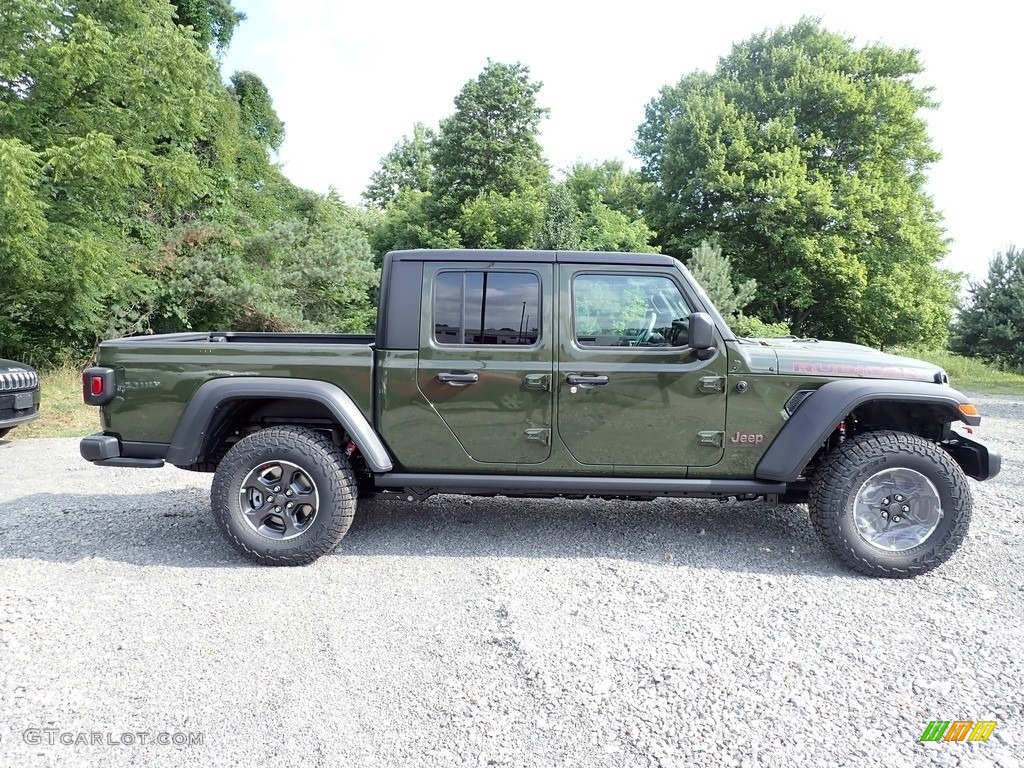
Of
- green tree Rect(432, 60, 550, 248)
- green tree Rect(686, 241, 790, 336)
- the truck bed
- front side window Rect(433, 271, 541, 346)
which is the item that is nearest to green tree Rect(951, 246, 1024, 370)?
green tree Rect(686, 241, 790, 336)

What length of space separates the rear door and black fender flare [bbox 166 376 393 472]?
45cm

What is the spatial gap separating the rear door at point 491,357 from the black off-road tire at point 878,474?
1686 mm

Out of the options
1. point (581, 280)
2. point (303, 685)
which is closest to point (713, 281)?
point (581, 280)

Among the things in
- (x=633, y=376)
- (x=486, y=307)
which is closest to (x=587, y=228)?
(x=486, y=307)

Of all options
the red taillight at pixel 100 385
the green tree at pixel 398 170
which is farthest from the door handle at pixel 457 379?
the green tree at pixel 398 170

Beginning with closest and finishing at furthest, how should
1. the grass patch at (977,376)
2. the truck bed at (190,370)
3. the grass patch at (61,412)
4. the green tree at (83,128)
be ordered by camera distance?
the truck bed at (190,370), the grass patch at (61,412), the green tree at (83,128), the grass patch at (977,376)

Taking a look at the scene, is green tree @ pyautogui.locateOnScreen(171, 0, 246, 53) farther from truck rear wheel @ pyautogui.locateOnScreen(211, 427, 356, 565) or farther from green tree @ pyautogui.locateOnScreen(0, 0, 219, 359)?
truck rear wheel @ pyautogui.locateOnScreen(211, 427, 356, 565)

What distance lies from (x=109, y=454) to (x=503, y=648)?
2.71 meters

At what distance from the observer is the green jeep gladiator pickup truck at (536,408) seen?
3912 mm

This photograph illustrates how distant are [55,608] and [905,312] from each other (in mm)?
26694

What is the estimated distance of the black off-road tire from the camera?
381cm

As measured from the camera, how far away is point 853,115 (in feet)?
77.7

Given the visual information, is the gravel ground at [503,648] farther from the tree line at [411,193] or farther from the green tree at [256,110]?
the green tree at [256,110]

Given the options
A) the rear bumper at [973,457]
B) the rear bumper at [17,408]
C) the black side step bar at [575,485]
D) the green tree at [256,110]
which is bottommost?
the rear bumper at [17,408]
